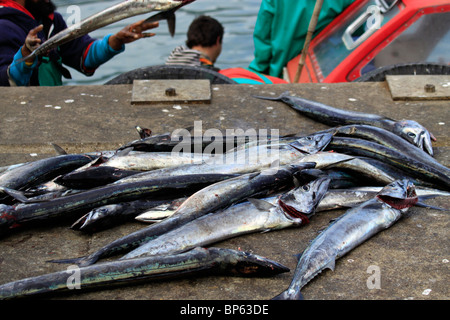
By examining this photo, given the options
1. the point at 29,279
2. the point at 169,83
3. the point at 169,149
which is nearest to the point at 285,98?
the point at 169,83

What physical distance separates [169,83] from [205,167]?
79.5 inches

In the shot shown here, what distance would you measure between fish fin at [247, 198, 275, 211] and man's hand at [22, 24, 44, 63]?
10.4 ft

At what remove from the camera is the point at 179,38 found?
15.3 meters

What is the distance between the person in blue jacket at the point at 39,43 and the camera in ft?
19.2

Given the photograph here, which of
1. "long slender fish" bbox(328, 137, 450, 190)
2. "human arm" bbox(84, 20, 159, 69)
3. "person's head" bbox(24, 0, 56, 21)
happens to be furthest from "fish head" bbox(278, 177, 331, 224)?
"person's head" bbox(24, 0, 56, 21)

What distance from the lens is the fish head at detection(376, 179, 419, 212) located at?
11.3ft

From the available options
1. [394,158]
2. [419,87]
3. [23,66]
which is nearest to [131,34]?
[23,66]

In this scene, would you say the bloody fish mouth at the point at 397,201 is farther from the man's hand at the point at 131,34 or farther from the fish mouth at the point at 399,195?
the man's hand at the point at 131,34

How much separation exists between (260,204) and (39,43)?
3287mm

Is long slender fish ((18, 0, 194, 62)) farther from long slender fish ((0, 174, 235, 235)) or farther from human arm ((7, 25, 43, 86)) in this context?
long slender fish ((0, 174, 235, 235))

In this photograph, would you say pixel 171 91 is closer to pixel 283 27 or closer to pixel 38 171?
pixel 38 171

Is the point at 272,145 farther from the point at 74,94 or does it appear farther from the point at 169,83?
the point at 74,94

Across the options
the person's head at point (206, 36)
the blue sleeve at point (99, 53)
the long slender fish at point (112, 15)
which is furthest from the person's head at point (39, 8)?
the person's head at point (206, 36)

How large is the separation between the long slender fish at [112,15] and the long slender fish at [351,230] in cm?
268
